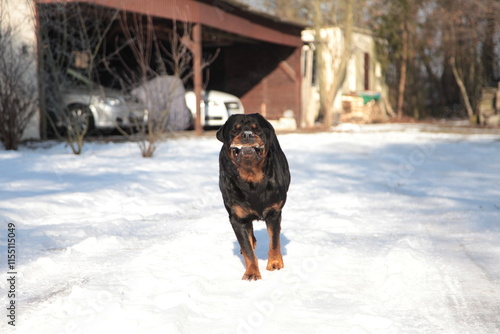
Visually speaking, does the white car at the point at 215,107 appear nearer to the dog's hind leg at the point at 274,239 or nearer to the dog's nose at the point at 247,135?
the dog's hind leg at the point at 274,239

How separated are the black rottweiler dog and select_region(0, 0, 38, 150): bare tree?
7455mm

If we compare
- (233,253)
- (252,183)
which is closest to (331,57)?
(233,253)

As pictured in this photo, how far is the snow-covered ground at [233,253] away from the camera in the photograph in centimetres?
288

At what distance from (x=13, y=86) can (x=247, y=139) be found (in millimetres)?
7898

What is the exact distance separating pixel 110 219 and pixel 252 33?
12.4 metres

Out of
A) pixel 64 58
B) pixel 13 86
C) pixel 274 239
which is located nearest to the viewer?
pixel 274 239

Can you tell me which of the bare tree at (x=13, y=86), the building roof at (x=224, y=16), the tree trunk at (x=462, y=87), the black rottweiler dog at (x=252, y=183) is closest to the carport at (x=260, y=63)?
the building roof at (x=224, y=16)

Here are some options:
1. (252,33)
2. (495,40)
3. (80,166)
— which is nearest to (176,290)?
(80,166)

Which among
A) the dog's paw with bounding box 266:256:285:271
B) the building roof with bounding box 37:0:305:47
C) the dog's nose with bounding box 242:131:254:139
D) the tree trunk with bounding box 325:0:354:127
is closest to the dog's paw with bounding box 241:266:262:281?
the dog's paw with bounding box 266:256:285:271

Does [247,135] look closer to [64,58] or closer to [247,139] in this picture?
[247,139]

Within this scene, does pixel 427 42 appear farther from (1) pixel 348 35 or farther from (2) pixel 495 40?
(1) pixel 348 35

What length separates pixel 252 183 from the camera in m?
3.48

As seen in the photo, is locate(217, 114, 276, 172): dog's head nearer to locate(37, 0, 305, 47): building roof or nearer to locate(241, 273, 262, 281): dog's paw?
locate(241, 273, 262, 281): dog's paw

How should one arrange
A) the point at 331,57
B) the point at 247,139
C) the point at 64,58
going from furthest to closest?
the point at 331,57 → the point at 64,58 → the point at 247,139
